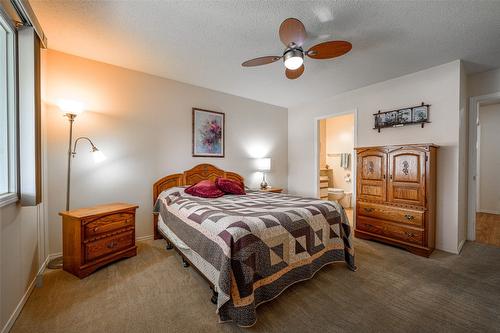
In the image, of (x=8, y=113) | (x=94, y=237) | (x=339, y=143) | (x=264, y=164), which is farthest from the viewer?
(x=339, y=143)

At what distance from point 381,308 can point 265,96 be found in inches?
147

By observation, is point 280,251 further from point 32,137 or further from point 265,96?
point 265,96

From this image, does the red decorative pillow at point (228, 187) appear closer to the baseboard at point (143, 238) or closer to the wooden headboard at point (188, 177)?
the wooden headboard at point (188, 177)

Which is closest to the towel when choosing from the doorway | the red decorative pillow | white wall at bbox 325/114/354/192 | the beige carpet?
the doorway

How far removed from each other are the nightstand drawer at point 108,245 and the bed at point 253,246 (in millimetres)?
462

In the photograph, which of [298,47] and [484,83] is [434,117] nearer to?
[484,83]

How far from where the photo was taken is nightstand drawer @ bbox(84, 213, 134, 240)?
2.23 meters

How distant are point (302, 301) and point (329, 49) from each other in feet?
7.45

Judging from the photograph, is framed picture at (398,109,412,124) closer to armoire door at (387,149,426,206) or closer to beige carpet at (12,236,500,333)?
armoire door at (387,149,426,206)

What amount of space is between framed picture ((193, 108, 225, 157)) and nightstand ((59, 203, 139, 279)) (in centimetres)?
162

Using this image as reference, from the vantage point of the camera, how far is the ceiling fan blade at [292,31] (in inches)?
67.7

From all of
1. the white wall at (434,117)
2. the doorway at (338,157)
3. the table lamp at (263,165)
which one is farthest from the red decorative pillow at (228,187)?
the doorway at (338,157)

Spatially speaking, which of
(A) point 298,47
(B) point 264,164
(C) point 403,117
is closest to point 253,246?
(A) point 298,47

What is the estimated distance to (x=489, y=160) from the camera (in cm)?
482
